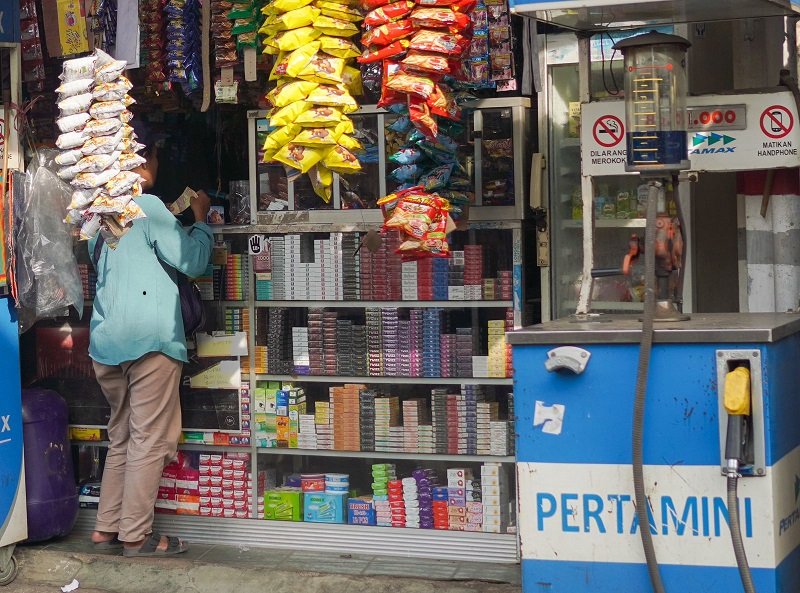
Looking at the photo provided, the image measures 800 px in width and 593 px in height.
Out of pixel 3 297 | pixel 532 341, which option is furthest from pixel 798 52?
pixel 3 297

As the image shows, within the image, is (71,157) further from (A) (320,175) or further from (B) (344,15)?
(B) (344,15)

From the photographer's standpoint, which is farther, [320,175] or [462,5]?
[320,175]

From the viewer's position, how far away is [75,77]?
490 cm

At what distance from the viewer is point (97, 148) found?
4828 millimetres

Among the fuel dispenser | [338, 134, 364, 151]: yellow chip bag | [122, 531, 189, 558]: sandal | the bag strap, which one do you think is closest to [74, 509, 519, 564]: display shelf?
[122, 531, 189, 558]: sandal

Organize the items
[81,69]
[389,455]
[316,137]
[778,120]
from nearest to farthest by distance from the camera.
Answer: [778,120]
[316,137]
[81,69]
[389,455]

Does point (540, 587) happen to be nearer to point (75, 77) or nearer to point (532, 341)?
point (532, 341)

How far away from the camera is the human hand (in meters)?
5.88

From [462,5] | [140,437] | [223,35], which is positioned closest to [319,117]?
[462,5]

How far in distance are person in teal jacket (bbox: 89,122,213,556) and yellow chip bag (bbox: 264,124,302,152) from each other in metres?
1.12

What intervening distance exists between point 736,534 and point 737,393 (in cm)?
41

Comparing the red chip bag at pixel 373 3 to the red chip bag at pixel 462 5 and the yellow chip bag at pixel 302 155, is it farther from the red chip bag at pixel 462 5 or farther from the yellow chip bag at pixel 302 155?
the yellow chip bag at pixel 302 155

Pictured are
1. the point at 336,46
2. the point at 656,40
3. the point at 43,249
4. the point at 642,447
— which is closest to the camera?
the point at 642,447

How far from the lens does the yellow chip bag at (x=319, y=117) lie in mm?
4648
